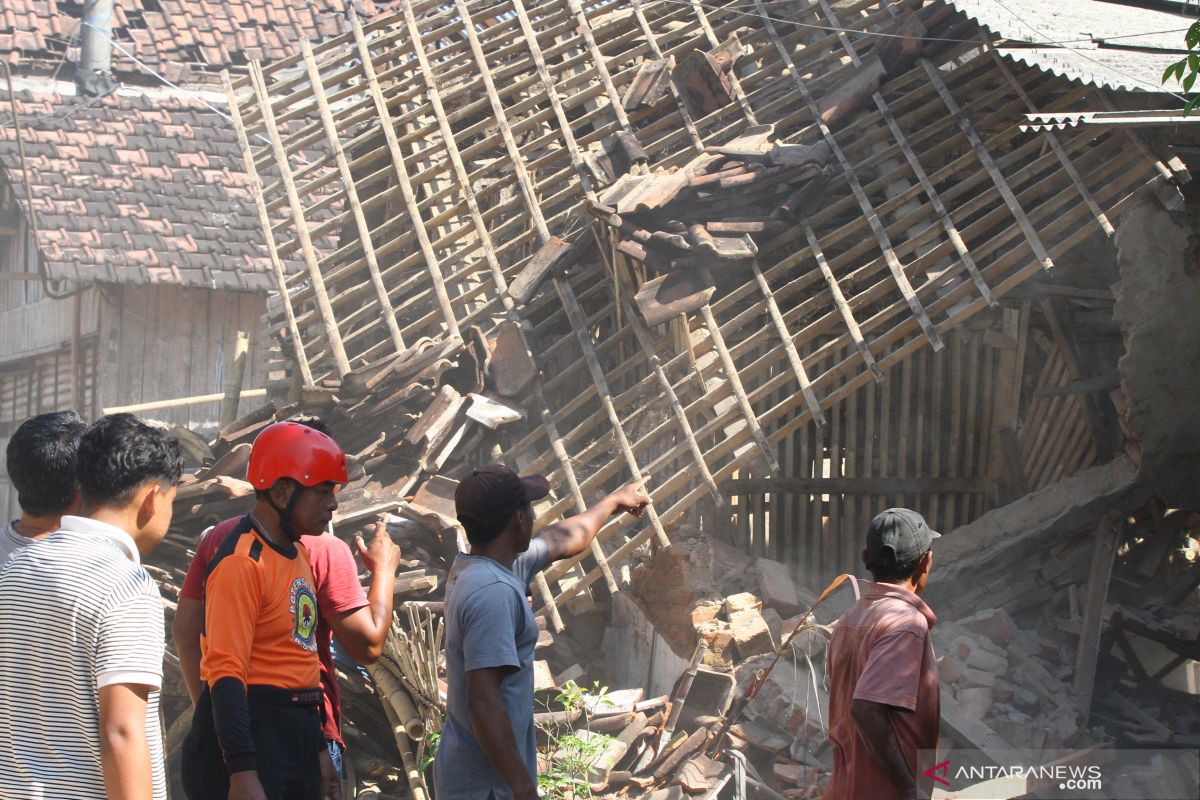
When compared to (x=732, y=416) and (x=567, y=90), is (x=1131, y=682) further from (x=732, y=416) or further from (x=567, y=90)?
(x=567, y=90)

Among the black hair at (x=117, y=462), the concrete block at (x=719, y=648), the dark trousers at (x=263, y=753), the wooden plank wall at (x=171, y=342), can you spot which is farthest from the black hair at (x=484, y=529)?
the wooden plank wall at (x=171, y=342)

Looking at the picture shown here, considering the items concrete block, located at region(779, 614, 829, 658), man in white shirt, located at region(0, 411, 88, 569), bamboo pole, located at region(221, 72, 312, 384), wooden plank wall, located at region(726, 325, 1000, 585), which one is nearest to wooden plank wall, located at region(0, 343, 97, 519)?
Result: bamboo pole, located at region(221, 72, 312, 384)

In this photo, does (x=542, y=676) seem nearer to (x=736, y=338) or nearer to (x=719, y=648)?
(x=719, y=648)

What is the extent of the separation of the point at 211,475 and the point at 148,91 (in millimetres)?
11340

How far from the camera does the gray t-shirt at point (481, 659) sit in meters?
3.16

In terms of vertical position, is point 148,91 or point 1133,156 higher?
point 148,91

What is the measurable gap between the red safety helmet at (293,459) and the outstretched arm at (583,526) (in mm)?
873

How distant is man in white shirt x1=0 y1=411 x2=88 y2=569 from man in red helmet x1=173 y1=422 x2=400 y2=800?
433 mm

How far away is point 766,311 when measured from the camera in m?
8.31

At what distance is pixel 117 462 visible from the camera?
2.94 metres

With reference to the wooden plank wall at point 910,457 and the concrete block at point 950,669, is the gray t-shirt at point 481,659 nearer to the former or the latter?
the concrete block at point 950,669

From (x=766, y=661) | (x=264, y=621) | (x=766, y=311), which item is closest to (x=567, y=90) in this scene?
(x=766, y=311)

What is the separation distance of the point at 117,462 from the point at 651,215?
5619 mm

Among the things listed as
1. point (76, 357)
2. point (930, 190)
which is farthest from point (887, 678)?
point (76, 357)
